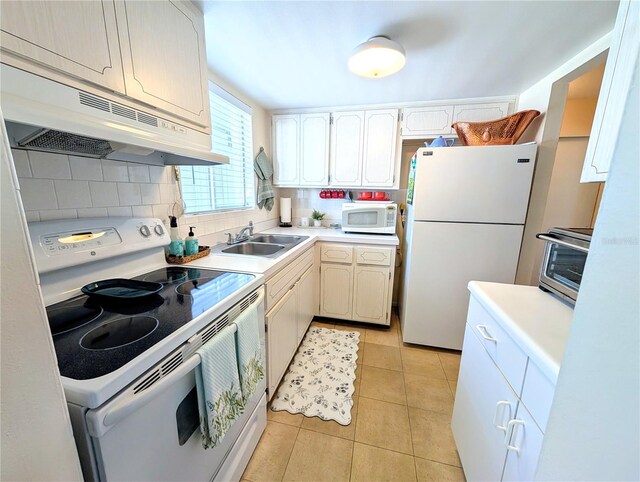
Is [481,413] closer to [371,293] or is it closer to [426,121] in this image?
[371,293]

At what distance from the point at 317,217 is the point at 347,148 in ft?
2.73

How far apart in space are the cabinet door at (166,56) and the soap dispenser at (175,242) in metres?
0.58

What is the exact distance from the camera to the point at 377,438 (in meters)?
1.41

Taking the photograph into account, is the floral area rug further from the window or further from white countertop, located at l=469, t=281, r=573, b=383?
the window

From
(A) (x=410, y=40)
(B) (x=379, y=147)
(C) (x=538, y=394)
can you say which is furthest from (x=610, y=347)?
(B) (x=379, y=147)

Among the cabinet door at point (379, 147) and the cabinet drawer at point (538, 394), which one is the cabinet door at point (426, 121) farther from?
the cabinet drawer at point (538, 394)

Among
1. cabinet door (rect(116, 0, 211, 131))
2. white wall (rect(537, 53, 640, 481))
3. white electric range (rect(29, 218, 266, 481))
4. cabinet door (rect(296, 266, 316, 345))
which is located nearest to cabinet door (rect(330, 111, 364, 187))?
cabinet door (rect(296, 266, 316, 345))

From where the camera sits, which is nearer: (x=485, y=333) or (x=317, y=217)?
(x=485, y=333)

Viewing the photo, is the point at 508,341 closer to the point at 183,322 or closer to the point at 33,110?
the point at 183,322

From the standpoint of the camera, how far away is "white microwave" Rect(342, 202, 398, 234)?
2.42 m

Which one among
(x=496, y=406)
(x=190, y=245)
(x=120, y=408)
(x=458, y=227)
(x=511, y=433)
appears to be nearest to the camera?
(x=120, y=408)

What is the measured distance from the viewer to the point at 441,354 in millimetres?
2180

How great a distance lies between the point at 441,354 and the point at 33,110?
273cm

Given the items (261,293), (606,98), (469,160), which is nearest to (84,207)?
(261,293)
